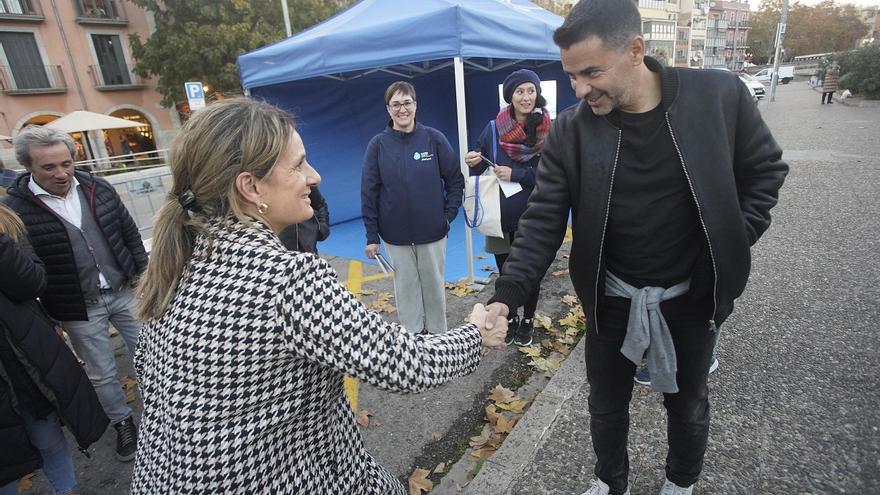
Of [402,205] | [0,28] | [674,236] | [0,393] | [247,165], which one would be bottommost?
[0,393]

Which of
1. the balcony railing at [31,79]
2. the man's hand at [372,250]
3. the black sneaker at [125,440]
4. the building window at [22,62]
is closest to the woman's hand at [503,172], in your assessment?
the man's hand at [372,250]

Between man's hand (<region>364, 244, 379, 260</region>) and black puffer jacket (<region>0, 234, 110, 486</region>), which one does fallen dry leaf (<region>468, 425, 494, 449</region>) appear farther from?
black puffer jacket (<region>0, 234, 110, 486</region>)

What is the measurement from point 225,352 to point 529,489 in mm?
1953

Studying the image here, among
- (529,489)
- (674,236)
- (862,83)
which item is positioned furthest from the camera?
(862,83)

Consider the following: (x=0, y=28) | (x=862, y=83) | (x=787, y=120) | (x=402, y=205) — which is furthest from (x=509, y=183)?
(x=862, y=83)

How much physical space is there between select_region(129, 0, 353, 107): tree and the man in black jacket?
1786cm

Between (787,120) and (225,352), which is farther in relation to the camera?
(787,120)

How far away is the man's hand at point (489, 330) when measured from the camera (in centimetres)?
159

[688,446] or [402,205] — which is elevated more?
[402,205]

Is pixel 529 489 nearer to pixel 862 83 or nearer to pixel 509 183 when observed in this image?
pixel 509 183

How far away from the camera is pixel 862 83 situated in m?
21.4

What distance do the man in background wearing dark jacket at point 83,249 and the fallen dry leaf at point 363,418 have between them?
1479 millimetres

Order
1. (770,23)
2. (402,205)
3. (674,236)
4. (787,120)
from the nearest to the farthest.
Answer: (674,236) < (402,205) < (787,120) < (770,23)

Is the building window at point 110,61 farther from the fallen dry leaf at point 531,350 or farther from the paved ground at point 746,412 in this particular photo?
the fallen dry leaf at point 531,350
